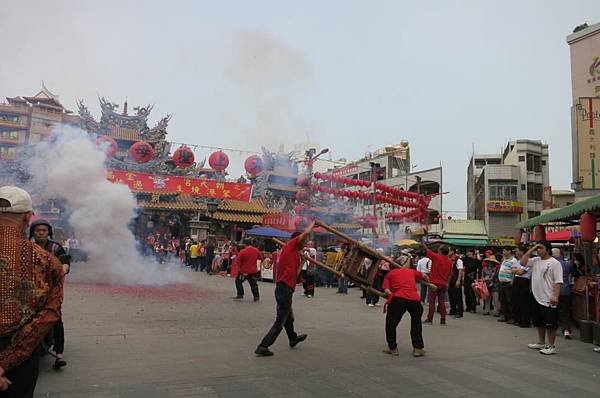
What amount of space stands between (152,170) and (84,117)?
19.1ft

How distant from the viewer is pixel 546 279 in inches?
256

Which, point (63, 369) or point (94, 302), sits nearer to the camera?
point (63, 369)

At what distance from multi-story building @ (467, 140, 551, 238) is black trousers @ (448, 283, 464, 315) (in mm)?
29978

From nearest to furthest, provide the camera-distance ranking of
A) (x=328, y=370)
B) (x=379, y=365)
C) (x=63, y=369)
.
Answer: (x=63, y=369) → (x=328, y=370) → (x=379, y=365)

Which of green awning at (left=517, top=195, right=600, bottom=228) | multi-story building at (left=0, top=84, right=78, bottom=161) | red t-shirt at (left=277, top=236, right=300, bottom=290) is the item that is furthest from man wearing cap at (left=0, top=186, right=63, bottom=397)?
multi-story building at (left=0, top=84, right=78, bottom=161)

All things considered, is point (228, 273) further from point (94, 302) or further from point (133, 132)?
point (133, 132)

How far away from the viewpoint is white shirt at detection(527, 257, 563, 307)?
20.9 ft

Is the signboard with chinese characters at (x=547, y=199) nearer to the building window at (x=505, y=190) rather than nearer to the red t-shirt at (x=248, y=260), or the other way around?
the building window at (x=505, y=190)

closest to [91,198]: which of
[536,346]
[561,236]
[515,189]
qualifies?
[536,346]

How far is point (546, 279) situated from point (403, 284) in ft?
7.02

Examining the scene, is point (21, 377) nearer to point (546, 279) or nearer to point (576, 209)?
point (546, 279)

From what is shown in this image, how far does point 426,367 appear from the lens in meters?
5.47

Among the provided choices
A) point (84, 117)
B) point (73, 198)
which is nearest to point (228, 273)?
point (73, 198)

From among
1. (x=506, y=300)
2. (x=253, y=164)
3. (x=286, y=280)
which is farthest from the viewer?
(x=253, y=164)
